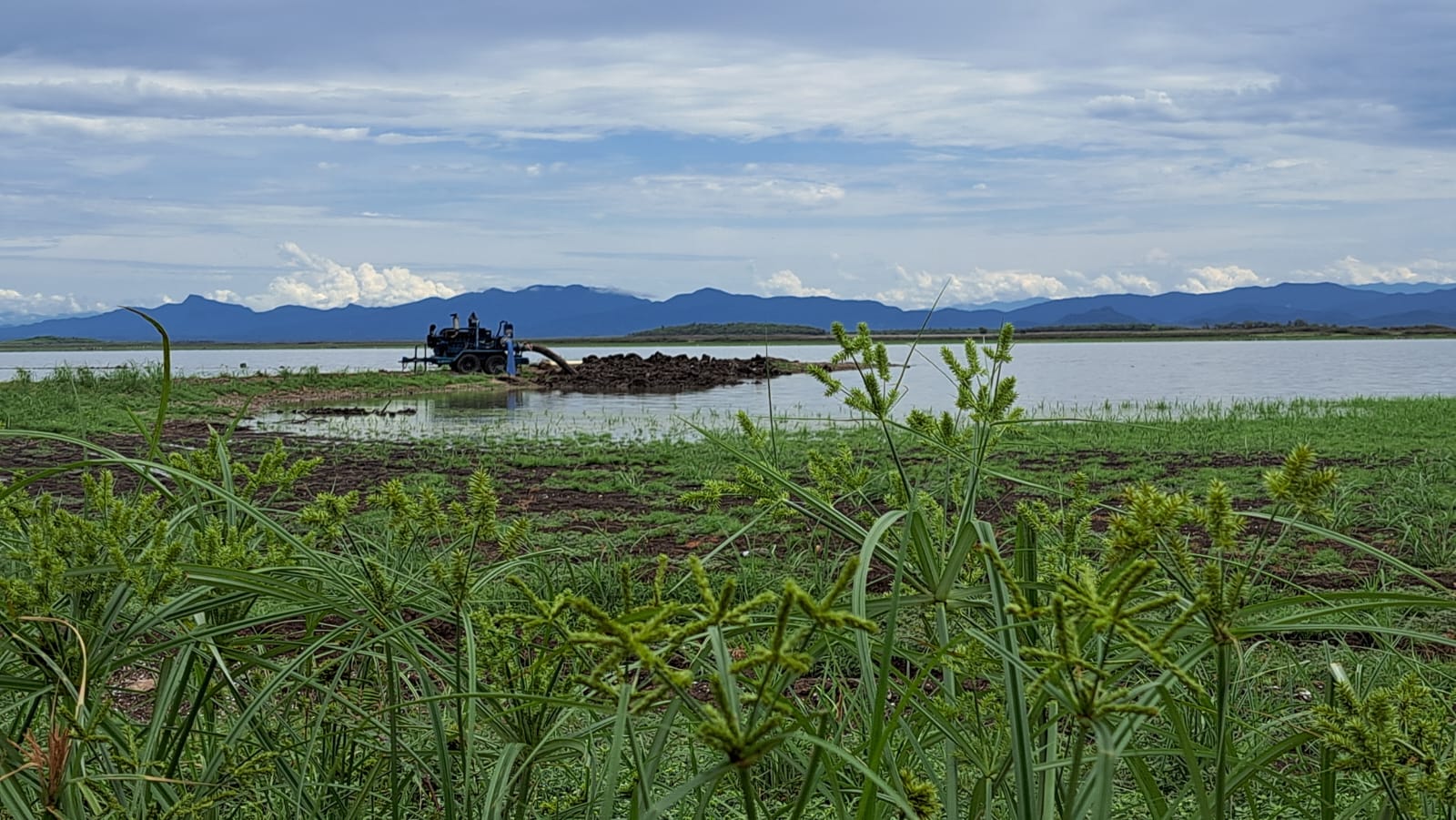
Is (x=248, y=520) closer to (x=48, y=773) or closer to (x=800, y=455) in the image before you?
(x=48, y=773)

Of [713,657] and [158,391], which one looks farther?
[158,391]

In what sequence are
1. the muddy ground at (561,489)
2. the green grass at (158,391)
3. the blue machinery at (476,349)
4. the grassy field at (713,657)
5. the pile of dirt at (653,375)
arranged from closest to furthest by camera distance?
the grassy field at (713,657)
the muddy ground at (561,489)
the green grass at (158,391)
the pile of dirt at (653,375)
the blue machinery at (476,349)

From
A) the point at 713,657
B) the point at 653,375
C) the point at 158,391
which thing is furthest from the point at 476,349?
the point at 713,657

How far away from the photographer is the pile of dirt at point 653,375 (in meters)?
28.0

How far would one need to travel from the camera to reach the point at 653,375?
30.6 m

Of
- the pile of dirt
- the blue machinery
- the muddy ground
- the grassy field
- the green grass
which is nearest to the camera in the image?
the grassy field

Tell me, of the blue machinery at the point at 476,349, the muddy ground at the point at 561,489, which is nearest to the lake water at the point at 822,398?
the muddy ground at the point at 561,489

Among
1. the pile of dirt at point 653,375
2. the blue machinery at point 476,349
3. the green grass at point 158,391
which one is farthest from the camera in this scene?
the blue machinery at point 476,349

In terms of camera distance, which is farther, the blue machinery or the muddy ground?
the blue machinery

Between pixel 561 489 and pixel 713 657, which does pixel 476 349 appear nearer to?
pixel 561 489

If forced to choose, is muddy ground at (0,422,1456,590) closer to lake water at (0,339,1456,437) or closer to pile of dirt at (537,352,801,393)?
lake water at (0,339,1456,437)

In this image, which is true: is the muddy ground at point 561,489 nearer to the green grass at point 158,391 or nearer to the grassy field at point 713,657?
the green grass at point 158,391

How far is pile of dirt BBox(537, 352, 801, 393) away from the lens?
28.0 metres

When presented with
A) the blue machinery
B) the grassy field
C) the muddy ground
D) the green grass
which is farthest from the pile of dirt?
the grassy field
